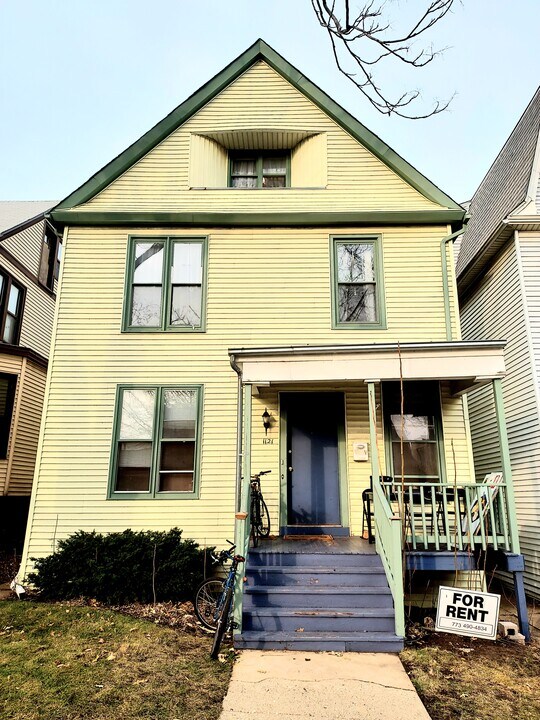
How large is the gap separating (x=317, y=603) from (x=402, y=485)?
1.78 m

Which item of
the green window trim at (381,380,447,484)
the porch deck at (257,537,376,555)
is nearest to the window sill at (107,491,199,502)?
the porch deck at (257,537,376,555)

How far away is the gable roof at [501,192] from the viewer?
32.0ft

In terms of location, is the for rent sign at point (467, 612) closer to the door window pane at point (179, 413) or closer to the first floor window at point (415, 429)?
the first floor window at point (415, 429)

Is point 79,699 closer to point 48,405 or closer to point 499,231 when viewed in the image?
point 48,405

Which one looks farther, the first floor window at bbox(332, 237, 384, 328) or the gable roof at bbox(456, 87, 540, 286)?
the gable roof at bbox(456, 87, 540, 286)

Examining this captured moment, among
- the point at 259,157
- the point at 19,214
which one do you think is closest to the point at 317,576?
the point at 259,157

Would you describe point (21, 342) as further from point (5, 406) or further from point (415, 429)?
point (415, 429)

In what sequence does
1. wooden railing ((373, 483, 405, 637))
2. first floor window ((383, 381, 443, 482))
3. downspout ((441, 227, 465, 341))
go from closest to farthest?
wooden railing ((373, 483, 405, 637)) → first floor window ((383, 381, 443, 482)) → downspout ((441, 227, 465, 341))

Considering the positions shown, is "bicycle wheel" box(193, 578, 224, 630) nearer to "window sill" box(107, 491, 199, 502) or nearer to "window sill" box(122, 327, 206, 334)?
"window sill" box(107, 491, 199, 502)

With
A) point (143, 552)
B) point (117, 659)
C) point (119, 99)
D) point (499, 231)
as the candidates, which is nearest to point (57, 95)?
point (119, 99)

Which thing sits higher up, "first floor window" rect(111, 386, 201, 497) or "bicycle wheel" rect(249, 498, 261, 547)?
"first floor window" rect(111, 386, 201, 497)

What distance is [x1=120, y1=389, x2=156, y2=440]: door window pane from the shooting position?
27.2ft

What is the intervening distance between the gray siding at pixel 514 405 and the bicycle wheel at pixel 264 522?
4.67 m

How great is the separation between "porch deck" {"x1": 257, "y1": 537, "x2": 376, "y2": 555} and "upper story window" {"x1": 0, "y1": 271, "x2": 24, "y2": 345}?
11.3 metres
